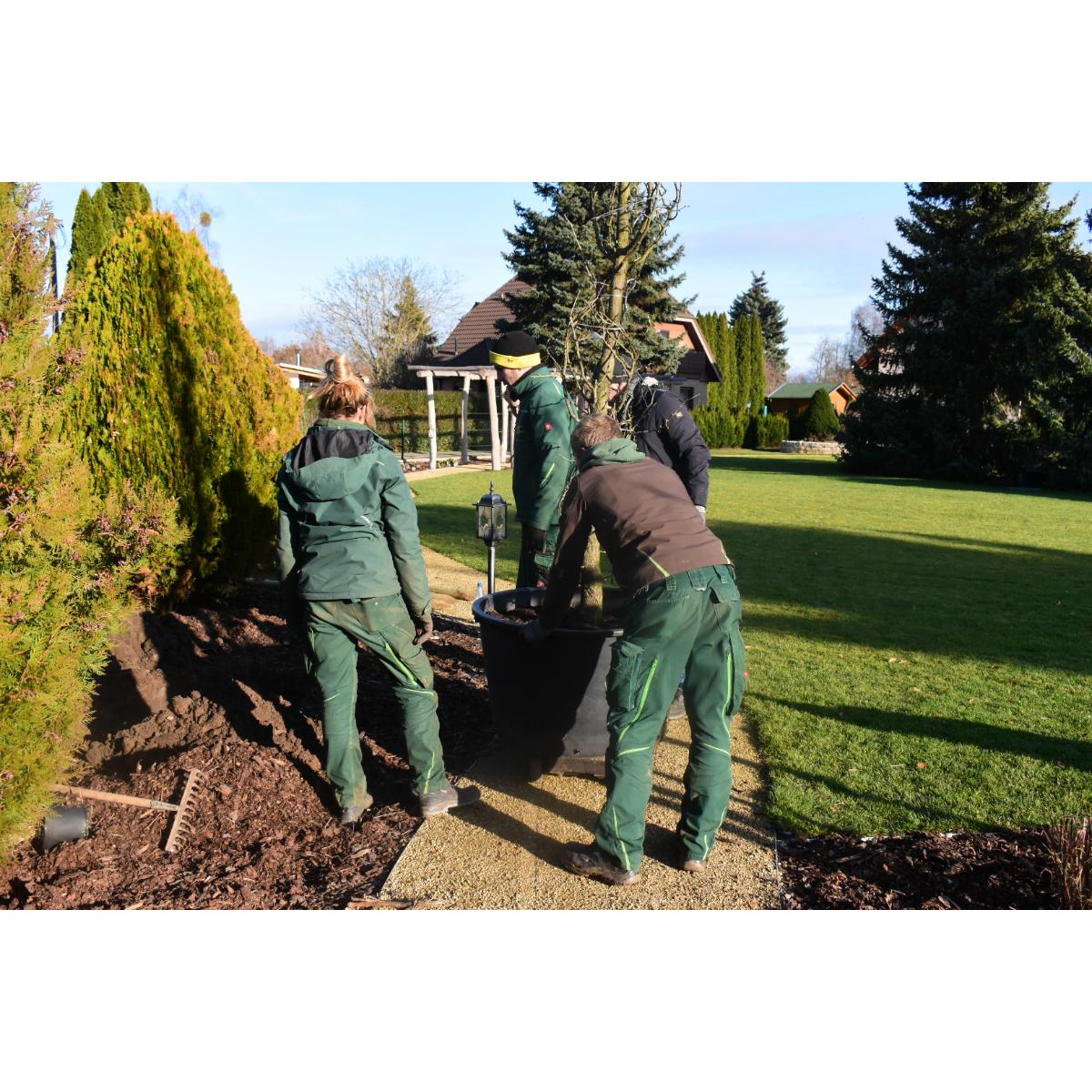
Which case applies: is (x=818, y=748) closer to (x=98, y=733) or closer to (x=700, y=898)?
(x=700, y=898)

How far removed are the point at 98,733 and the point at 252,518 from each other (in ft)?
6.63

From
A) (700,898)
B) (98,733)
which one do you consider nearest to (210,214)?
(98,733)

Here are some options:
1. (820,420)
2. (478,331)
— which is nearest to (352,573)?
(478,331)

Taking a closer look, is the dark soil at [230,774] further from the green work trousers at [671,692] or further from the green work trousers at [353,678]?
the green work trousers at [671,692]

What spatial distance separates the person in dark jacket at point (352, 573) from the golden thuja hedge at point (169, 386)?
7.41ft

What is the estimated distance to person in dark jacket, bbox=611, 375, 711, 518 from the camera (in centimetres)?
592

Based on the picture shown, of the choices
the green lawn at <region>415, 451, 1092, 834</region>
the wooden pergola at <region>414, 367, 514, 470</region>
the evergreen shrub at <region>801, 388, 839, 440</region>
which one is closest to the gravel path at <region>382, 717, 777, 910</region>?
the green lawn at <region>415, 451, 1092, 834</region>

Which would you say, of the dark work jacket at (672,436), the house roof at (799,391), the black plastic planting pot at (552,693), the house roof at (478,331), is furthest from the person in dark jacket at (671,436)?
the house roof at (799,391)

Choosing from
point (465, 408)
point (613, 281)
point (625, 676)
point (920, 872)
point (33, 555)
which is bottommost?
point (920, 872)

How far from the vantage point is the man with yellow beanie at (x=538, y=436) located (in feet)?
16.1

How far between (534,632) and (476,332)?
33455 millimetres

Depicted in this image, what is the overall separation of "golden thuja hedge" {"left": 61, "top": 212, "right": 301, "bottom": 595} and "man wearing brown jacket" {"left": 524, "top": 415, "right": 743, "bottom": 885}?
3186mm

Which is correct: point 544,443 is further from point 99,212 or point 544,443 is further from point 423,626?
point 99,212

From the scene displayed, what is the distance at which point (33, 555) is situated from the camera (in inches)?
117
